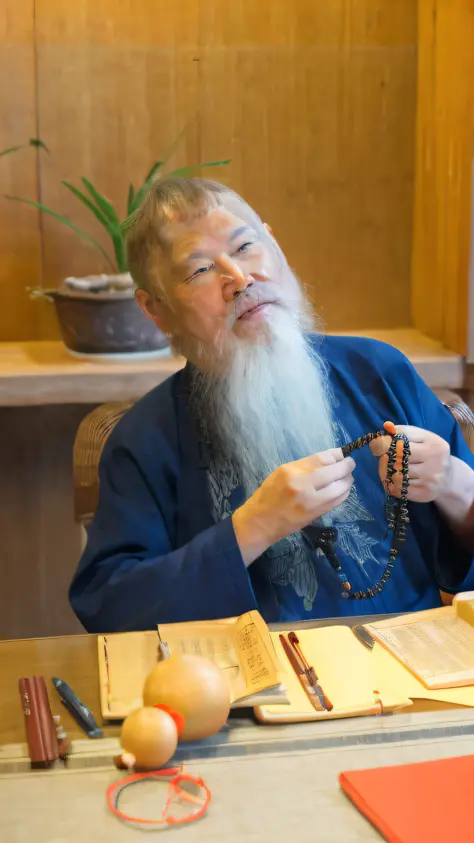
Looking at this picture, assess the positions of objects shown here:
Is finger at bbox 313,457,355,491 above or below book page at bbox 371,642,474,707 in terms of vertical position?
above

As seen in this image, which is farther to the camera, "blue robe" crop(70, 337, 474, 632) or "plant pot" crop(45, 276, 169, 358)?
"plant pot" crop(45, 276, 169, 358)

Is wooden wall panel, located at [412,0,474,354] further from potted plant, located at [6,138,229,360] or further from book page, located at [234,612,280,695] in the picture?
book page, located at [234,612,280,695]

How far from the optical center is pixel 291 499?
1.38m

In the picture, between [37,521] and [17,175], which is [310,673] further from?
[17,175]

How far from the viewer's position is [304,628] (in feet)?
4.30

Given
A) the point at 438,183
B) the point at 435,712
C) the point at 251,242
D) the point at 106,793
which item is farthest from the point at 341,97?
the point at 106,793

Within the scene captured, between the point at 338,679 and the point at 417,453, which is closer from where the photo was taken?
the point at 338,679

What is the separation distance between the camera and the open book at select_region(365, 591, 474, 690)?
116cm

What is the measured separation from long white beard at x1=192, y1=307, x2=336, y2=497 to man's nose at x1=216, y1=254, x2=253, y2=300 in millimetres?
74

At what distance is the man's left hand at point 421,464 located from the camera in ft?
4.81

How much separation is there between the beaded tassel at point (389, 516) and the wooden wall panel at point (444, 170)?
103cm

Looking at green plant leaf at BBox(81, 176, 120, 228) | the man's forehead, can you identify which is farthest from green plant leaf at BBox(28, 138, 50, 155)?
the man's forehead

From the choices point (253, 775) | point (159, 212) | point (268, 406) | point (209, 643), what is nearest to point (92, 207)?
point (159, 212)

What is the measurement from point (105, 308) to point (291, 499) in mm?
1127
